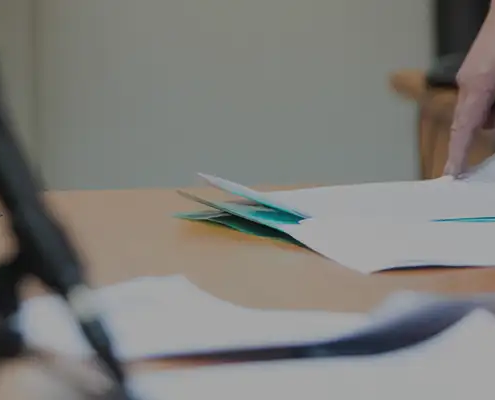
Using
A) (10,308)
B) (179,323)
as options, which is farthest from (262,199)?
(10,308)

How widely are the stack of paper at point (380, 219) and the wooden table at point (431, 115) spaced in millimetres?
563

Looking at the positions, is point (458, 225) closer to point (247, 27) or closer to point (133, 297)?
point (133, 297)

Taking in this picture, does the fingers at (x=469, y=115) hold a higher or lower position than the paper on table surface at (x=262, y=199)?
higher

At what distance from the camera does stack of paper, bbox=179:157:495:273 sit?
63 centimetres

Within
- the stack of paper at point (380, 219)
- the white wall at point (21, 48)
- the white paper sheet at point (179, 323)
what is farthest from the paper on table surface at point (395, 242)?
the white wall at point (21, 48)

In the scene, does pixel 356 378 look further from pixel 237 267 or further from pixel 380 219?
pixel 380 219

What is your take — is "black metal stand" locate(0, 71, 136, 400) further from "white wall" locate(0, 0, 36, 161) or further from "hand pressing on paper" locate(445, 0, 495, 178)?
"white wall" locate(0, 0, 36, 161)

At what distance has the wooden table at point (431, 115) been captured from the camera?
144 cm

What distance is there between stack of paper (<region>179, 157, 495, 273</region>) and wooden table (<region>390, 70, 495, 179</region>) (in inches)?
22.2

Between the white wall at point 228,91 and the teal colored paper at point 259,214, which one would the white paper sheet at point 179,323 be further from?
the white wall at point 228,91

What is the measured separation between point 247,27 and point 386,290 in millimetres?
1635

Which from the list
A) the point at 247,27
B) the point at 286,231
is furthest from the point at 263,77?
the point at 286,231

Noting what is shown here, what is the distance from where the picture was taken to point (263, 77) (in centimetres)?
215

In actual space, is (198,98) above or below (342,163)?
above
